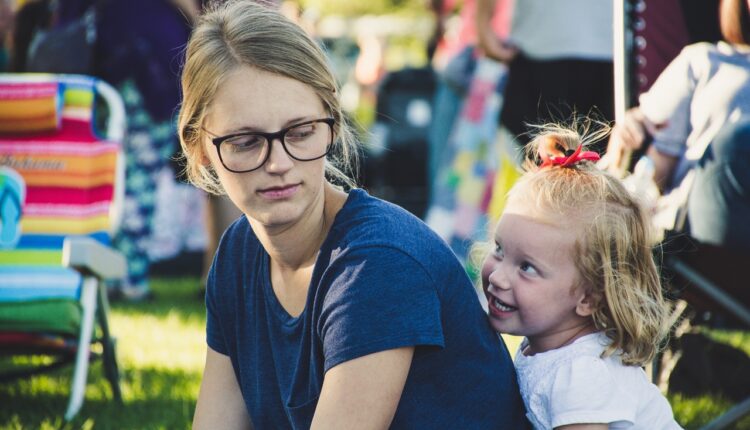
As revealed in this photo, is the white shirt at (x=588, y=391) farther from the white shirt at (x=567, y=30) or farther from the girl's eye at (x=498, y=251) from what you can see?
the white shirt at (x=567, y=30)

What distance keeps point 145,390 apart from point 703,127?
2.17m

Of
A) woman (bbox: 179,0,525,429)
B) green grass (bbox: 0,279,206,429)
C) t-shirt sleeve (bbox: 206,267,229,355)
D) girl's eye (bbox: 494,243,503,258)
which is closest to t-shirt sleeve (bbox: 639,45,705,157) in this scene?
girl's eye (bbox: 494,243,503,258)

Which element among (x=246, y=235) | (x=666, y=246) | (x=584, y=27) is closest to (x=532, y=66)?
(x=584, y=27)

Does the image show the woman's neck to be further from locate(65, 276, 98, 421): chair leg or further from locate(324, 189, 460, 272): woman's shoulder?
locate(65, 276, 98, 421): chair leg

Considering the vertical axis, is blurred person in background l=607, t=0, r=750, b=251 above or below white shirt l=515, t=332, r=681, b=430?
above

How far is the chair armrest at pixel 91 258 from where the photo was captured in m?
3.20

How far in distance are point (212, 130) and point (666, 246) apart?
1413 mm

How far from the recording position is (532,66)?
4.40m

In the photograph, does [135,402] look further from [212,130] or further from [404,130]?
[404,130]

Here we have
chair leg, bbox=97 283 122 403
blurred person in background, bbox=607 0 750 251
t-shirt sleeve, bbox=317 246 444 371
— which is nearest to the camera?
t-shirt sleeve, bbox=317 246 444 371

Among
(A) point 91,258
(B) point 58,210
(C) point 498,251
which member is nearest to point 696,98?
(C) point 498,251

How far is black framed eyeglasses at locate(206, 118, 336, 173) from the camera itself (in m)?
1.86

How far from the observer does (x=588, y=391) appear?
1.94m

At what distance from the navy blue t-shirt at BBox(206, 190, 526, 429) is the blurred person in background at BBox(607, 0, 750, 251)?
0.90m
